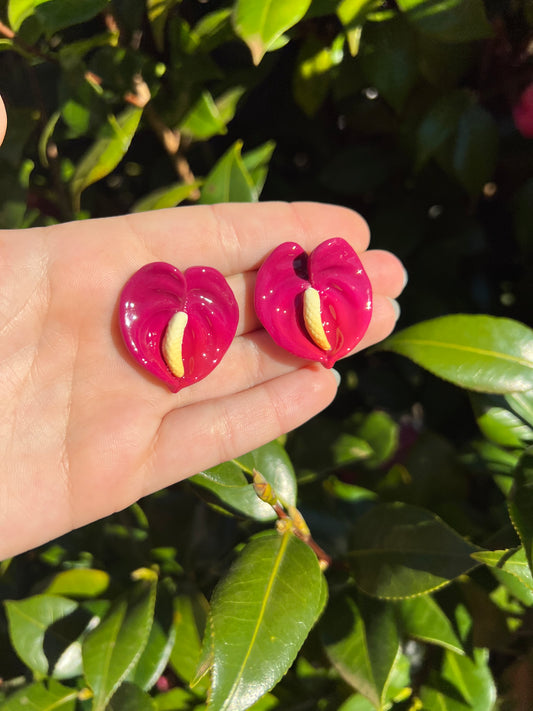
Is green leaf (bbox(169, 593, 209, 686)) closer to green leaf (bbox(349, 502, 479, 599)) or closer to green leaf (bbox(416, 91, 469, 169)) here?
green leaf (bbox(349, 502, 479, 599))

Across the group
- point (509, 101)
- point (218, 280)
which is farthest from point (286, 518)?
point (509, 101)

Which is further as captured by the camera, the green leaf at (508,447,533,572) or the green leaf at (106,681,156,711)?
the green leaf at (106,681,156,711)

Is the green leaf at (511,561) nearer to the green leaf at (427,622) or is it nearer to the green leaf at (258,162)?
the green leaf at (427,622)

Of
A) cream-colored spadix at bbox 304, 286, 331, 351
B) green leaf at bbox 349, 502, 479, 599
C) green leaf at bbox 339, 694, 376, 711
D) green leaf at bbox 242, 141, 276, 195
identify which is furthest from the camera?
green leaf at bbox 242, 141, 276, 195

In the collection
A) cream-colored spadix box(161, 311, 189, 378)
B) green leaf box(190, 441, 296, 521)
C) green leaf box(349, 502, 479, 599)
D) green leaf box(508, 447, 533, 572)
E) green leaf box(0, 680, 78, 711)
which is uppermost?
cream-colored spadix box(161, 311, 189, 378)

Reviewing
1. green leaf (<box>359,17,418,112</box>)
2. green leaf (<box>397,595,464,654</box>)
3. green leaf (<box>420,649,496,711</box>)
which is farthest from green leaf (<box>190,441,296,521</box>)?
green leaf (<box>359,17,418,112</box>)

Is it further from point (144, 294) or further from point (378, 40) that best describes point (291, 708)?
point (378, 40)
